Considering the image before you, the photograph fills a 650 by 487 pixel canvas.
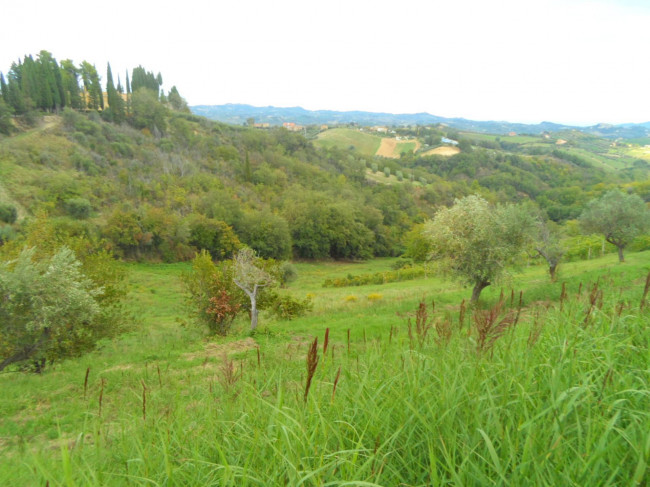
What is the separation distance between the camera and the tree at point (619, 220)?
924 inches

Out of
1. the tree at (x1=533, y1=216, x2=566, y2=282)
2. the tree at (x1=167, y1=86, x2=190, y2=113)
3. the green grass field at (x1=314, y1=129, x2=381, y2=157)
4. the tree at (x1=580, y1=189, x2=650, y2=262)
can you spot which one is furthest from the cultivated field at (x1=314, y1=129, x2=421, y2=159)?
the tree at (x1=533, y1=216, x2=566, y2=282)

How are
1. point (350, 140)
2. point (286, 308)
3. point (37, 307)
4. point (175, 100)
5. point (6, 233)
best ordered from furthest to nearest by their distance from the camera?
point (350, 140), point (175, 100), point (6, 233), point (286, 308), point (37, 307)

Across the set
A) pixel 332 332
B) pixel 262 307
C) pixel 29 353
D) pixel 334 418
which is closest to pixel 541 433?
pixel 334 418

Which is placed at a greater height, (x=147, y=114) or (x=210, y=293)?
(x=147, y=114)

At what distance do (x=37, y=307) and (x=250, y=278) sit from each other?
22.1ft

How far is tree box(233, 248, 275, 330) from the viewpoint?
1419cm

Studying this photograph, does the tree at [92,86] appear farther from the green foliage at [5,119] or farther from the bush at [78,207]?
the bush at [78,207]

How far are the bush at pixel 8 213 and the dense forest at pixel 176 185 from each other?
126 mm

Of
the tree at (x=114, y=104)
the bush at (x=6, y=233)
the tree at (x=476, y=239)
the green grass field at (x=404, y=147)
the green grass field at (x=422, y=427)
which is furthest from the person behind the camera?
the green grass field at (x=404, y=147)

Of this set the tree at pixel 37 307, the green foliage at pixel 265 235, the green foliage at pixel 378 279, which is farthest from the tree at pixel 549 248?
the green foliage at pixel 265 235

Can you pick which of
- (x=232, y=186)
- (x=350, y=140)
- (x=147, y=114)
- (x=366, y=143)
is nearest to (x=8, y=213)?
(x=232, y=186)

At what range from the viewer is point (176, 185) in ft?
189

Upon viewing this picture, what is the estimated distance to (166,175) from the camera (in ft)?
192

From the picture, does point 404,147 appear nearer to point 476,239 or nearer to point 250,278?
point 476,239
